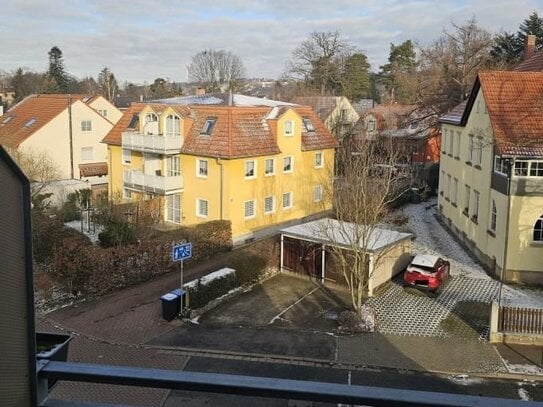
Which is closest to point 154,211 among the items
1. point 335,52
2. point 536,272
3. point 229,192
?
point 229,192

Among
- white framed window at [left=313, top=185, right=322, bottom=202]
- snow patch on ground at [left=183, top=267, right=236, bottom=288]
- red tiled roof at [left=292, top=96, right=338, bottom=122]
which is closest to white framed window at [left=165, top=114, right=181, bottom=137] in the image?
white framed window at [left=313, top=185, right=322, bottom=202]

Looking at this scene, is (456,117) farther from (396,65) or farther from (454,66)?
(396,65)

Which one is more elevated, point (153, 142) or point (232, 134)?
point (232, 134)

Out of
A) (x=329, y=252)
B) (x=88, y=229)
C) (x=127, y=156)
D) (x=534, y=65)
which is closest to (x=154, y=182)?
(x=88, y=229)

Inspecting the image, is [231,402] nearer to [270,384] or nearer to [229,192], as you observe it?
[270,384]

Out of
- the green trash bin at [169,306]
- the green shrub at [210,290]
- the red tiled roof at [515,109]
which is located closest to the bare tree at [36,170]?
the green shrub at [210,290]
